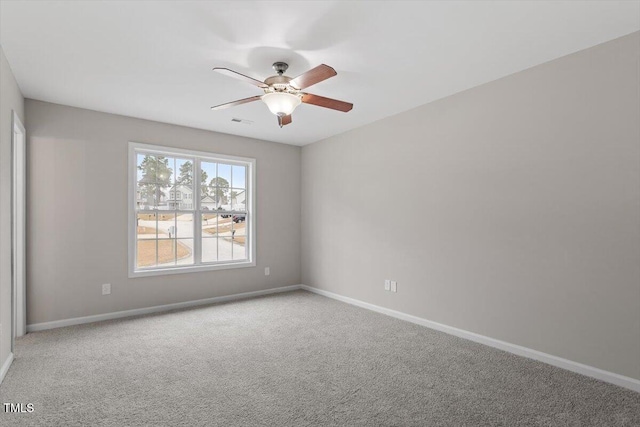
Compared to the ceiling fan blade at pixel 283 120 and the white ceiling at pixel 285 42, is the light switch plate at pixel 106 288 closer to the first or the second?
the white ceiling at pixel 285 42

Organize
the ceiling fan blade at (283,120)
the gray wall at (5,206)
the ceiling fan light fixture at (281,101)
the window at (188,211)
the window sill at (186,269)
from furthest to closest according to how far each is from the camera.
Result: the window at (188,211) → the window sill at (186,269) → the ceiling fan blade at (283,120) → the ceiling fan light fixture at (281,101) → the gray wall at (5,206)

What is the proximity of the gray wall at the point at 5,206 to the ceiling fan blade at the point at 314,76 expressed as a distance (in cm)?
233

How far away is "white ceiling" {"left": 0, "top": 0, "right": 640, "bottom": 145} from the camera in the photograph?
2.20m

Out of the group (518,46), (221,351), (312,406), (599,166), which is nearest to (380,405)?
(312,406)

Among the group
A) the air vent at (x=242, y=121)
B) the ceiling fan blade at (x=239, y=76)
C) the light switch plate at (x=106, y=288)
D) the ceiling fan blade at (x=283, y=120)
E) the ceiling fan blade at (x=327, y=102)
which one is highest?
the air vent at (x=242, y=121)

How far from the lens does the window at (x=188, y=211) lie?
4.51 meters

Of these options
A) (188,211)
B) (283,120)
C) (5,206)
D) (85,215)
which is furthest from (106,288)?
(283,120)

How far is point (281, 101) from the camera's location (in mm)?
2898

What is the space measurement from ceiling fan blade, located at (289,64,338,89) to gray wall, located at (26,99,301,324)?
2743mm

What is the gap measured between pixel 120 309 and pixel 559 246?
4842 millimetres

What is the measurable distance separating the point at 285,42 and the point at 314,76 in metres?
0.38

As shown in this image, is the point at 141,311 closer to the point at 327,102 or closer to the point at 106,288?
the point at 106,288

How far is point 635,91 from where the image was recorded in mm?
2449

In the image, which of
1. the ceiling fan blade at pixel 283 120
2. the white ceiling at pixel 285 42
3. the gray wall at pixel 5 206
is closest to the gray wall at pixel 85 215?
the white ceiling at pixel 285 42
